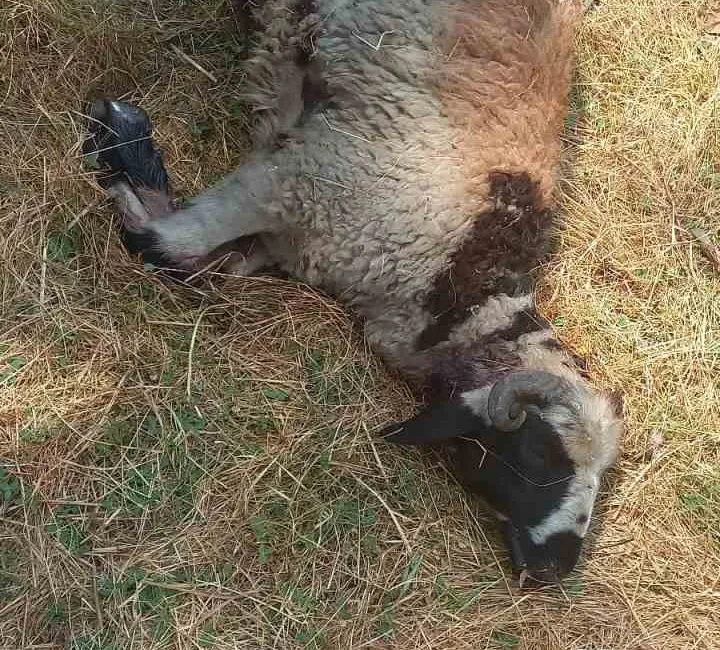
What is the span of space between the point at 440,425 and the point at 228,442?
0.92m

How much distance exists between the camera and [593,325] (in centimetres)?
431

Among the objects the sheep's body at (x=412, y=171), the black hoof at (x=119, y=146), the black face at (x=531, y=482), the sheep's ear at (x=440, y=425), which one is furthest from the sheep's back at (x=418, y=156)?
the black hoof at (x=119, y=146)

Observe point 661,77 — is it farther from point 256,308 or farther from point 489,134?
point 256,308

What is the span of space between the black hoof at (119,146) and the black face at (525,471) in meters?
1.67

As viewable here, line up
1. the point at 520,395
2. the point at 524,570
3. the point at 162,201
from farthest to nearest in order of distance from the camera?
1. the point at 162,201
2. the point at 524,570
3. the point at 520,395

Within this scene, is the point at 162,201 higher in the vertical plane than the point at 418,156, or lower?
lower

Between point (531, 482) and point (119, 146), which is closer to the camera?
point (531, 482)

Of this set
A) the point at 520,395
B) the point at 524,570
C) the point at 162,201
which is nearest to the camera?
the point at 520,395

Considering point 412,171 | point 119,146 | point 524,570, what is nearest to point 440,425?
point 524,570

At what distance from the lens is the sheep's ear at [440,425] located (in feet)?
11.3

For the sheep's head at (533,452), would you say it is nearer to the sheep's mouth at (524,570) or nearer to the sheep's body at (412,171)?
the sheep's mouth at (524,570)

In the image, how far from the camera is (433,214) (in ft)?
11.3

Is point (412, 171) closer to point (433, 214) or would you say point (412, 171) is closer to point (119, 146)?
point (433, 214)

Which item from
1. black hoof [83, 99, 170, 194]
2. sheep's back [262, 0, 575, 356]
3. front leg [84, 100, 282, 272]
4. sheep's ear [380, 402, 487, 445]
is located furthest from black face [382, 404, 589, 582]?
black hoof [83, 99, 170, 194]
